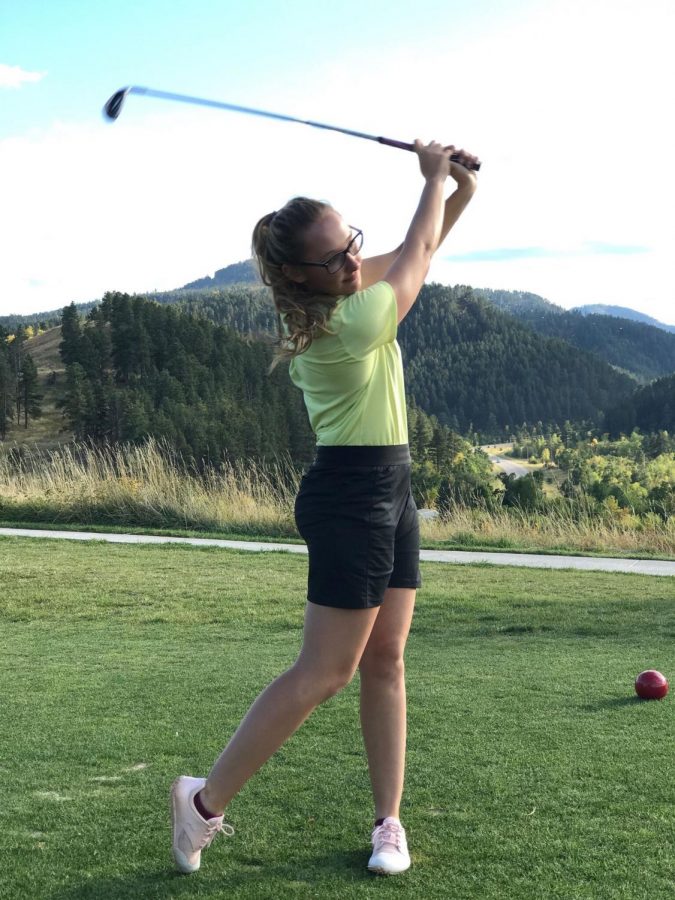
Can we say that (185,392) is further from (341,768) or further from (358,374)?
(358,374)

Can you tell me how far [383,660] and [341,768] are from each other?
765 mm

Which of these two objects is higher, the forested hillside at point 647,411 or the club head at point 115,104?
the club head at point 115,104

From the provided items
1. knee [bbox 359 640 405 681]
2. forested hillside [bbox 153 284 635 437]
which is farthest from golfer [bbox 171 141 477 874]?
forested hillside [bbox 153 284 635 437]

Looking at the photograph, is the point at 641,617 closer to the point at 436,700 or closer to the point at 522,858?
the point at 436,700

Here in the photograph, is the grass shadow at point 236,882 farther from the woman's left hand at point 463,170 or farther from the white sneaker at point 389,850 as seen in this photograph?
Result: the woman's left hand at point 463,170

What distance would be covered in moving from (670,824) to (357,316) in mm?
1643

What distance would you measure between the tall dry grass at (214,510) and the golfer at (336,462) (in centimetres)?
1125

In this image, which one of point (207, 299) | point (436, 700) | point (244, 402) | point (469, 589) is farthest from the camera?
point (207, 299)

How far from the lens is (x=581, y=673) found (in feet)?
16.3

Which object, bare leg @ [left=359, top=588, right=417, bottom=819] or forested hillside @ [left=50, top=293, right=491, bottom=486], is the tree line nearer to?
forested hillside @ [left=50, top=293, right=491, bottom=486]

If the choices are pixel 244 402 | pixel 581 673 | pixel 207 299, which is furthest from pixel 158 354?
pixel 207 299

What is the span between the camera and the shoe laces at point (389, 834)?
257 centimetres

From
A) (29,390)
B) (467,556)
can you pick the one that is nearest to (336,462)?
(467,556)

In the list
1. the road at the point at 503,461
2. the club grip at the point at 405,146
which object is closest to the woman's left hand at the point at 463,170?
the club grip at the point at 405,146
